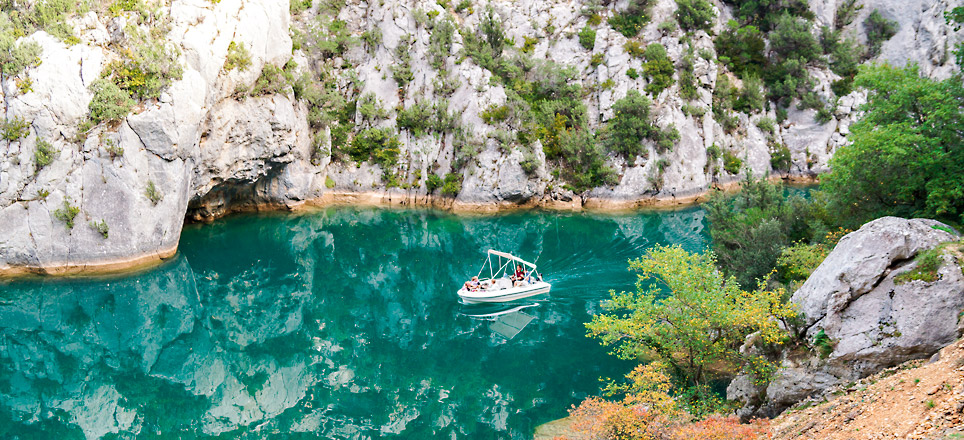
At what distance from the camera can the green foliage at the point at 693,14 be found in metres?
56.4

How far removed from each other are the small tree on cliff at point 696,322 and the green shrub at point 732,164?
3859 centimetres

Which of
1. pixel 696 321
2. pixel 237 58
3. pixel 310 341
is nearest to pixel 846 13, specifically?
pixel 696 321

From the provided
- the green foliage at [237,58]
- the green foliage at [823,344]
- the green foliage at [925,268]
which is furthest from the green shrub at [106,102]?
the green foliage at [925,268]

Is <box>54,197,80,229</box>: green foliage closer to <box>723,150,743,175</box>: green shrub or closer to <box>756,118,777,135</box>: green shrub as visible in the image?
<box>723,150,743,175</box>: green shrub

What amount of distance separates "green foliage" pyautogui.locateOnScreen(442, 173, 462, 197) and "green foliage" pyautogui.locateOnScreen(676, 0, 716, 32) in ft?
94.8

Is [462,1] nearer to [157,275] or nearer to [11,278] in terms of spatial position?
[157,275]

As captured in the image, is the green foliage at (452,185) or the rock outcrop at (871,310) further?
the green foliage at (452,185)

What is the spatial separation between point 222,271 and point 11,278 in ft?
37.9

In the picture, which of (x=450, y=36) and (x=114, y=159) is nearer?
(x=114, y=159)

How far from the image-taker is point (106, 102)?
3372 centimetres

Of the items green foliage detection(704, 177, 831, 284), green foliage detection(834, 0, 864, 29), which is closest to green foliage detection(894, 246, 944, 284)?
green foliage detection(704, 177, 831, 284)

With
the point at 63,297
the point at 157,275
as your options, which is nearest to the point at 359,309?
the point at 157,275

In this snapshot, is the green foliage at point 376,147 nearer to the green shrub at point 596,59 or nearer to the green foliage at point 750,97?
the green shrub at point 596,59

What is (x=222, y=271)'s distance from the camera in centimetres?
3612
